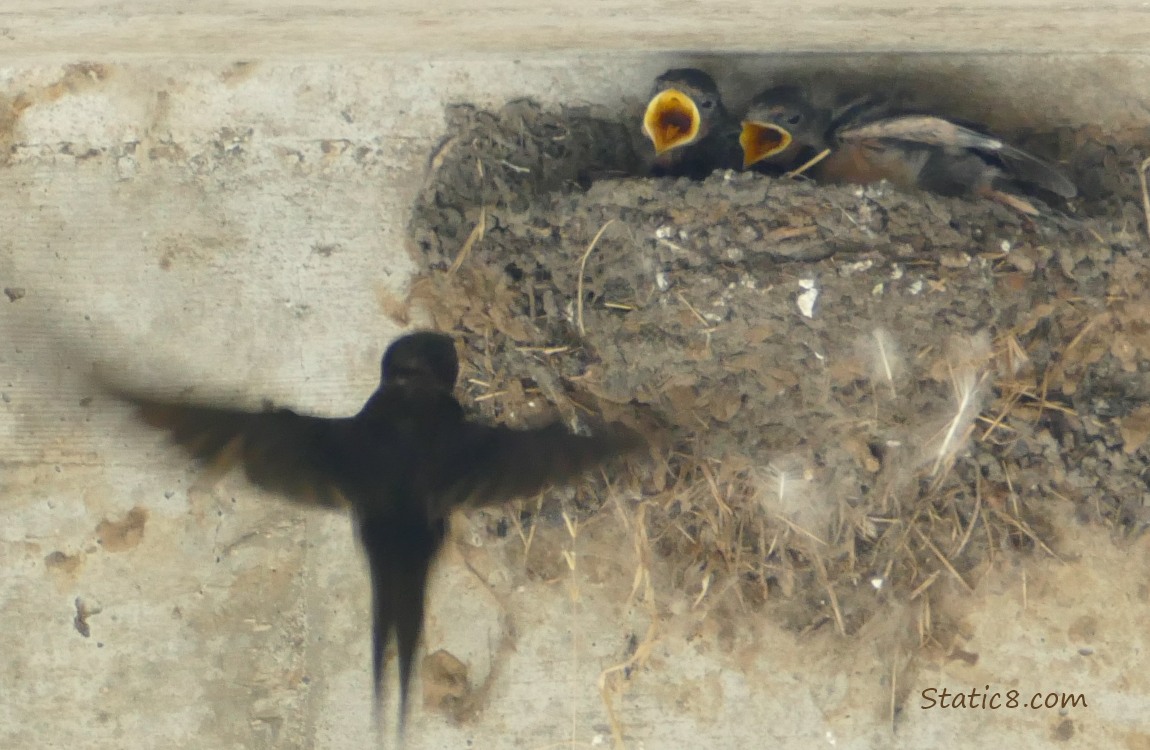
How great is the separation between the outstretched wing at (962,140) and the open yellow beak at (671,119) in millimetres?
337

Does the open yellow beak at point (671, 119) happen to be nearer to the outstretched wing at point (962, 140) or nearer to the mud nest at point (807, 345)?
the mud nest at point (807, 345)

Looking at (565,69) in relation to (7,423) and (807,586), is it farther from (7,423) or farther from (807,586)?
(7,423)

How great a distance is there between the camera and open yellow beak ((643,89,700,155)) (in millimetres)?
2586

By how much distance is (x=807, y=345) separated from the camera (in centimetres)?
254

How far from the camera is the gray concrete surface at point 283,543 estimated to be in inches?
111

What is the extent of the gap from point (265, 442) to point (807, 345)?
1.26 metres

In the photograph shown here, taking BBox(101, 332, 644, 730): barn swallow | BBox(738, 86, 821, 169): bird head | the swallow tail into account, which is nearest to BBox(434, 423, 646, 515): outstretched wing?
BBox(101, 332, 644, 730): barn swallow

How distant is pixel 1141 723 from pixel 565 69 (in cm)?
216

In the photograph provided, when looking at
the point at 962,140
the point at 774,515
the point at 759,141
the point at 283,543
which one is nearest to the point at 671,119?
the point at 759,141

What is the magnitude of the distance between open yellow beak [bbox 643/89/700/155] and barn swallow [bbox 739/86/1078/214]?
0.15m

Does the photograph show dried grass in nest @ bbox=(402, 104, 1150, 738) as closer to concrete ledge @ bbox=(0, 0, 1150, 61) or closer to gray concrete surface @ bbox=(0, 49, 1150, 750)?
gray concrete surface @ bbox=(0, 49, 1150, 750)

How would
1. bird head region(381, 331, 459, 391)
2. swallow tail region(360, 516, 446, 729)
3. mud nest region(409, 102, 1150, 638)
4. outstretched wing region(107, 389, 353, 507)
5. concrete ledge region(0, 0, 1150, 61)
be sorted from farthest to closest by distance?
1. bird head region(381, 331, 459, 391)
2. swallow tail region(360, 516, 446, 729)
3. outstretched wing region(107, 389, 353, 507)
4. mud nest region(409, 102, 1150, 638)
5. concrete ledge region(0, 0, 1150, 61)

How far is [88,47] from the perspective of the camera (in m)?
2.60

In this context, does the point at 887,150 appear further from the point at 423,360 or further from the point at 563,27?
the point at 423,360
